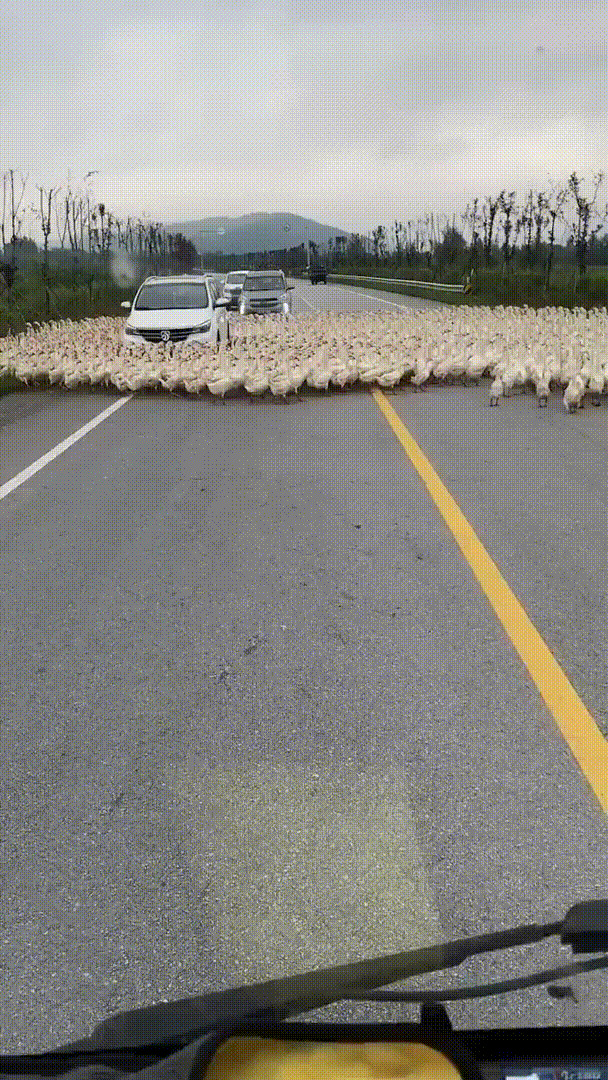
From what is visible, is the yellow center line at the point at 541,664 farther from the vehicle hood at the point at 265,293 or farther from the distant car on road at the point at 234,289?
the distant car on road at the point at 234,289

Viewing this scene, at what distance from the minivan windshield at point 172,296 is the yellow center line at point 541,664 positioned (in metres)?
14.0

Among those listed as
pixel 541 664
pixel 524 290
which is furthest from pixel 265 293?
pixel 541 664

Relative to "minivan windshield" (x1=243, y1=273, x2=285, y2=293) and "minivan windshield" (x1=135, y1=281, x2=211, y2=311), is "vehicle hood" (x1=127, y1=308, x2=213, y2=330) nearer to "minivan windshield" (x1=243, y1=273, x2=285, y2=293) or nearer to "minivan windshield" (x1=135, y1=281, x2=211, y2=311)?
"minivan windshield" (x1=135, y1=281, x2=211, y2=311)

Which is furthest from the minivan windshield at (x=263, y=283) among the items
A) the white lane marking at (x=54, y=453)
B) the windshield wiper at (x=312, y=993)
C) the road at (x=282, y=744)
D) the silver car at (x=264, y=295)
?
the windshield wiper at (x=312, y=993)

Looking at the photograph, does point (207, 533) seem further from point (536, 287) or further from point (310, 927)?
point (536, 287)

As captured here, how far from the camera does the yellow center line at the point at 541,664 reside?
3.97 m

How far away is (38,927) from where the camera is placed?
3.03 metres

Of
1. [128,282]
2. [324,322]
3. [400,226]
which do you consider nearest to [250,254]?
[400,226]

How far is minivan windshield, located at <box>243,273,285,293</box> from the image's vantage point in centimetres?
3888

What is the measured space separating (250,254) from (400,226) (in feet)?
154

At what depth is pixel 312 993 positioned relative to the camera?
140cm

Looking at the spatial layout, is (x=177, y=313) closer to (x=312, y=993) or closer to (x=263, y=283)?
(x=263, y=283)

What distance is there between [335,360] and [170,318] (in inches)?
208

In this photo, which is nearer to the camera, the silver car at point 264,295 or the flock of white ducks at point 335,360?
the flock of white ducks at point 335,360
